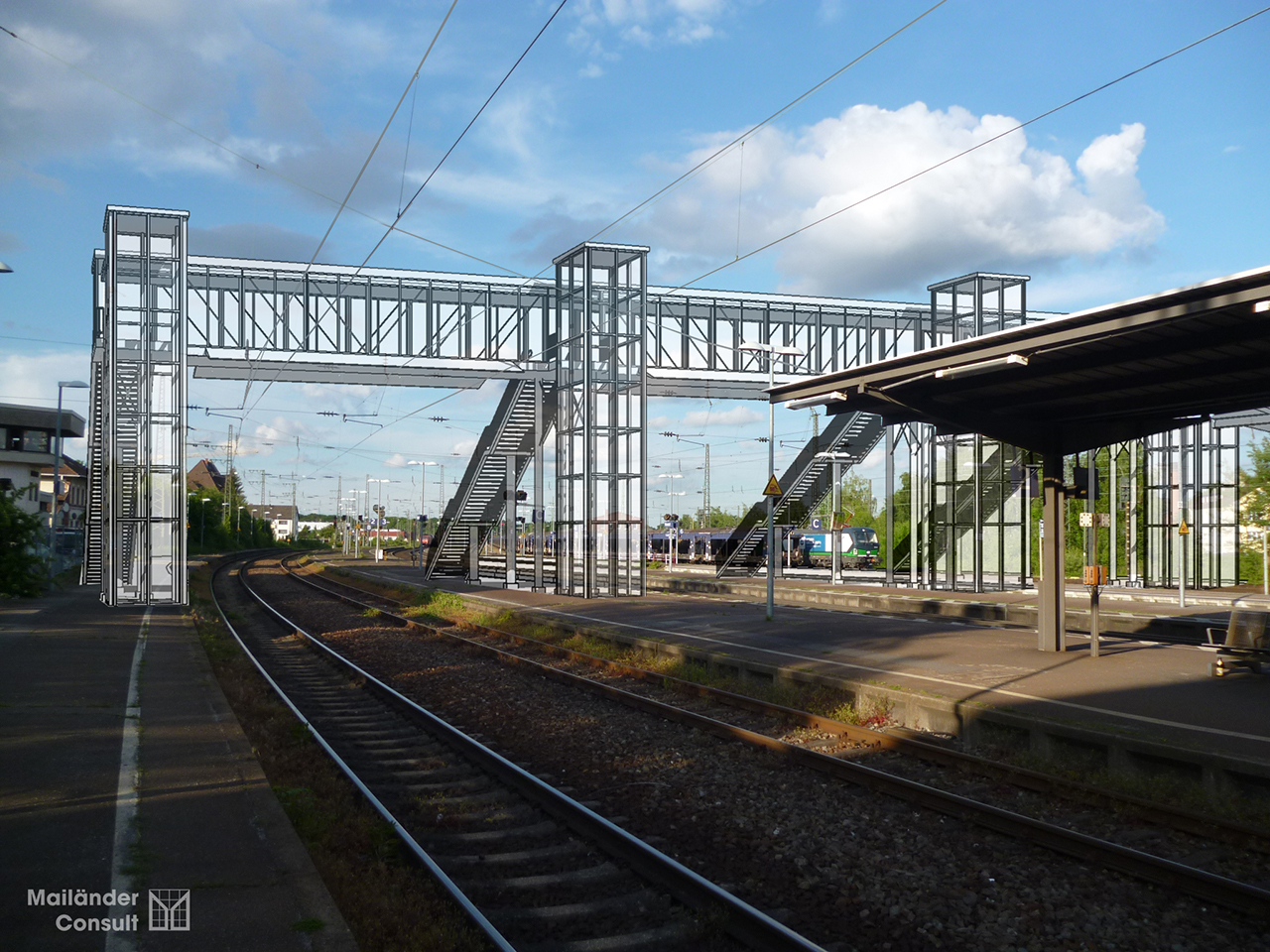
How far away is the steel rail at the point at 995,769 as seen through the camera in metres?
7.60

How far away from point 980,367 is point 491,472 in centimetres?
2592

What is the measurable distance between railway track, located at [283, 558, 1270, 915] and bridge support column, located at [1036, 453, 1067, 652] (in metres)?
6.06

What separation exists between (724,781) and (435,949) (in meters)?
4.48

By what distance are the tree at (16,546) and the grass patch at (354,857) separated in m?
20.6

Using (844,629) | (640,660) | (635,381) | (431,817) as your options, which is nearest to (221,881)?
(431,817)

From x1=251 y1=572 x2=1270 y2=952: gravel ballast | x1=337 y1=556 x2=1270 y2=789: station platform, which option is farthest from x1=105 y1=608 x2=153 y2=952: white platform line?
x1=337 y1=556 x2=1270 y2=789: station platform

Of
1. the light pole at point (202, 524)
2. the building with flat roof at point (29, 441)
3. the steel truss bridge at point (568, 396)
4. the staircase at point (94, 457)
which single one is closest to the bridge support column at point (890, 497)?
the steel truss bridge at point (568, 396)

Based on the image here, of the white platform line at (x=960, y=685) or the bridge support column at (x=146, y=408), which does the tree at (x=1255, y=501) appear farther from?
the bridge support column at (x=146, y=408)

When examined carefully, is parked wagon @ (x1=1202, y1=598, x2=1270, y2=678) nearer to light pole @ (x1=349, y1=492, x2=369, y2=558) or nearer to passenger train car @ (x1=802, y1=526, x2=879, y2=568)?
passenger train car @ (x1=802, y1=526, x2=879, y2=568)

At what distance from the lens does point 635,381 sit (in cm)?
2989

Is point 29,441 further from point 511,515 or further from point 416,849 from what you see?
point 416,849

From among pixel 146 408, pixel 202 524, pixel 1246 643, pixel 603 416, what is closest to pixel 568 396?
pixel 603 416

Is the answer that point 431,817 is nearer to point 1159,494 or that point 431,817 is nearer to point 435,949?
point 435,949

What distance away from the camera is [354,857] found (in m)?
7.18
